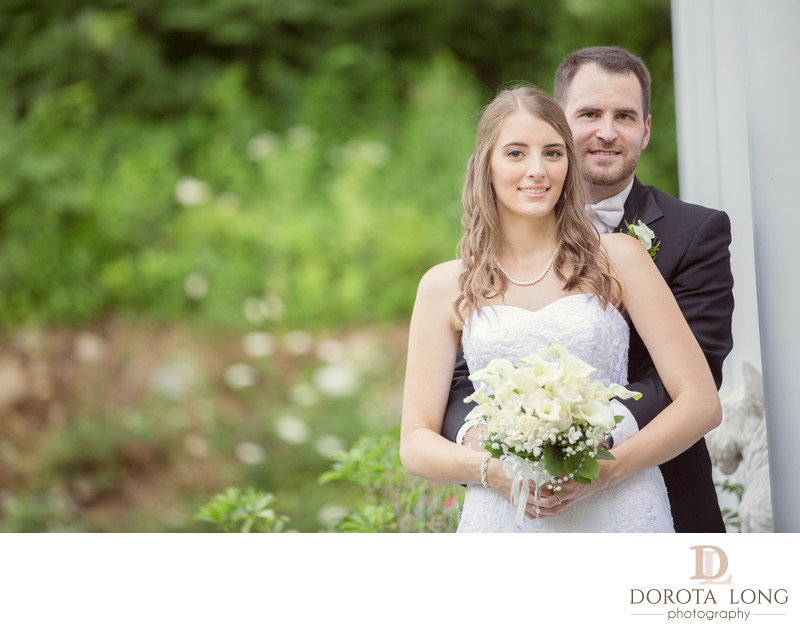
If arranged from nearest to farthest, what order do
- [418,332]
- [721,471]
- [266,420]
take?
[418,332]
[721,471]
[266,420]

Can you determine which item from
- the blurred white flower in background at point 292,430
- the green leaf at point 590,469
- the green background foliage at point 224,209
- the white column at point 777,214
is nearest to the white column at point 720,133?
the white column at point 777,214

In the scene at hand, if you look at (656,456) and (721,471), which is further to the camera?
(721,471)

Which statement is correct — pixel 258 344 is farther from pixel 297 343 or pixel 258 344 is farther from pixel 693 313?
pixel 693 313

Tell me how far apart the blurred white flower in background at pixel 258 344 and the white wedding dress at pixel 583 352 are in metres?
3.25

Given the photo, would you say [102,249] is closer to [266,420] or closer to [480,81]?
[266,420]

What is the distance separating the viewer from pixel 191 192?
5566mm

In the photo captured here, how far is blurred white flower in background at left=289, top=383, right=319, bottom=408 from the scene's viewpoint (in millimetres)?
5160

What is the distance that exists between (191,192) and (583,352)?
3959mm

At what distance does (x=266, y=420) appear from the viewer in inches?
203

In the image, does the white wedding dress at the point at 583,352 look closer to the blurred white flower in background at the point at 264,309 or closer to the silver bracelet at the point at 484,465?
the silver bracelet at the point at 484,465

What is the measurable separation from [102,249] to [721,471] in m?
4.07

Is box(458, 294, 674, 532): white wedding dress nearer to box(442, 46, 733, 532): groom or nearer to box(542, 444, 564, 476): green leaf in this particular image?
box(442, 46, 733, 532): groom
